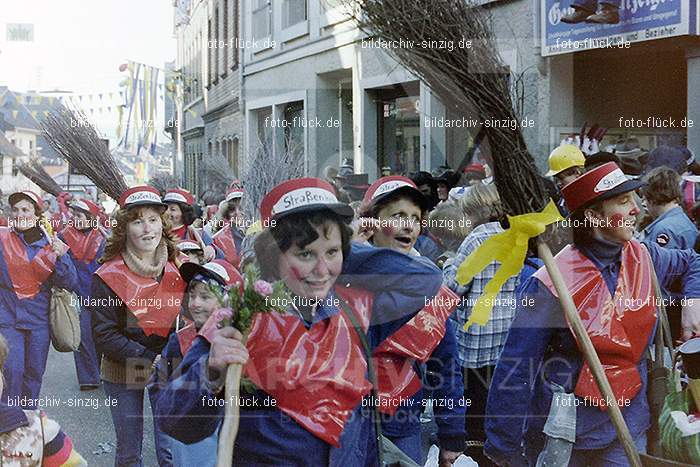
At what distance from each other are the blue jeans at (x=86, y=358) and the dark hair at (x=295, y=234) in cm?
201

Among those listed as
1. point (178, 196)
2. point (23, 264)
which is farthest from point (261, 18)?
point (23, 264)

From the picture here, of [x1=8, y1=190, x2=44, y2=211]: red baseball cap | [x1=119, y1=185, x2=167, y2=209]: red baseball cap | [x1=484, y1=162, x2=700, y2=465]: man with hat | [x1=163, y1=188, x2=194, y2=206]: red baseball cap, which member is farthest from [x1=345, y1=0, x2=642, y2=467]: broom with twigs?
[x1=8, y1=190, x2=44, y2=211]: red baseball cap

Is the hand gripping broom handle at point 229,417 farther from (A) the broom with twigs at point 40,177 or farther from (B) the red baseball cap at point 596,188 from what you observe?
(A) the broom with twigs at point 40,177

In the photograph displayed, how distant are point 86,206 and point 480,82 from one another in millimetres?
2285

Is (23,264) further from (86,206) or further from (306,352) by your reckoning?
(306,352)

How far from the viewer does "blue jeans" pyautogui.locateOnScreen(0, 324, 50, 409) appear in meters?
4.00

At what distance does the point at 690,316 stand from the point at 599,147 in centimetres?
183

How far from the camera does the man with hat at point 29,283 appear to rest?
4.40 meters

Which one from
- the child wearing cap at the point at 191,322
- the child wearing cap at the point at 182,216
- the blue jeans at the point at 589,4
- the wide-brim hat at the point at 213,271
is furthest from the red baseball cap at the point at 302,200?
the blue jeans at the point at 589,4

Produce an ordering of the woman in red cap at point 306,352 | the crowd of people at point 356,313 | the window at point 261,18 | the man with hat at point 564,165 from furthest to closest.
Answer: the window at point 261,18
the man with hat at point 564,165
the crowd of people at point 356,313
the woman in red cap at point 306,352

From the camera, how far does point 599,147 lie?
5051 mm

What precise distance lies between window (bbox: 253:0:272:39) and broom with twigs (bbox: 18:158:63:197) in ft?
3.78

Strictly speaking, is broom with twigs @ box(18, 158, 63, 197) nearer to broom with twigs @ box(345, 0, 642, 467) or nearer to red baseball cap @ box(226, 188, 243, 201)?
red baseball cap @ box(226, 188, 243, 201)

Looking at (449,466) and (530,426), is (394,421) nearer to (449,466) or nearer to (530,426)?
(449,466)
